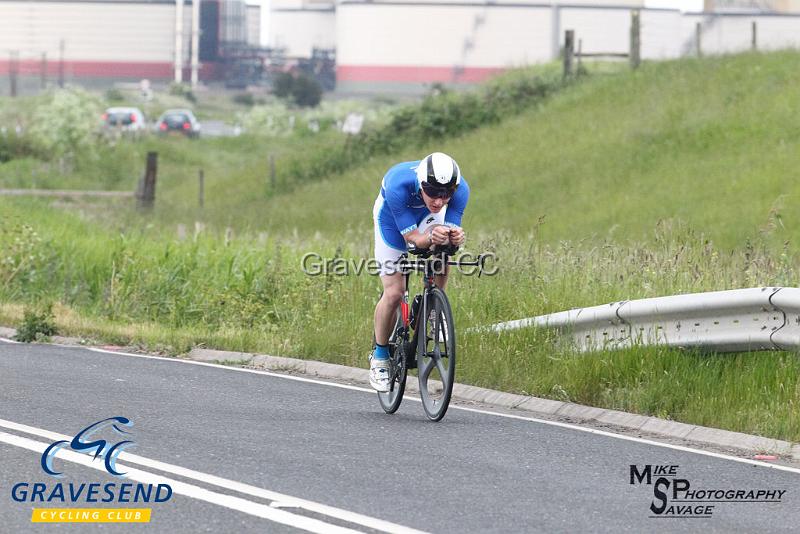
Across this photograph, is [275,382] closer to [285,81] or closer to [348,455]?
[348,455]

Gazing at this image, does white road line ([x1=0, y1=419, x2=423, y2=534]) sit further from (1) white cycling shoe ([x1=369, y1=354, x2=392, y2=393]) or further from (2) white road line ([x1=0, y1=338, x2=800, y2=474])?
(2) white road line ([x1=0, y1=338, x2=800, y2=474])

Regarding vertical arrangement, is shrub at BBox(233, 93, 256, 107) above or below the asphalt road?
above

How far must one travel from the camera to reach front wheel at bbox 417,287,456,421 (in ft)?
29.5

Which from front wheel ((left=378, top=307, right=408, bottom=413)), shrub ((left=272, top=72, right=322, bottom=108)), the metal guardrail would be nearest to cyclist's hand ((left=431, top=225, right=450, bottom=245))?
front wheel ((left=378, top=307, right=408, bottom=413))

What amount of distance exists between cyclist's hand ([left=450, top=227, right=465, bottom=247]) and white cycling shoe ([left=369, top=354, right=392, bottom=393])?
1205 mm

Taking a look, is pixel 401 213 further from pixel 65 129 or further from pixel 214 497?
pixel 65 129

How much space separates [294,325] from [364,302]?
2.38 ft

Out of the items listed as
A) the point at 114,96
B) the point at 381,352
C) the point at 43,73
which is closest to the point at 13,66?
the point at 43,73

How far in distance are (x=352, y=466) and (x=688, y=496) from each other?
1.82m

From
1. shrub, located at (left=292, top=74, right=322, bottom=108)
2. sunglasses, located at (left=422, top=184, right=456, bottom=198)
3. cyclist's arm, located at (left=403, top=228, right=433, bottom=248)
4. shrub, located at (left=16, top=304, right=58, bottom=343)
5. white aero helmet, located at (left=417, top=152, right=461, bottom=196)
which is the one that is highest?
shrub, located at (left=292, top=74, right=322, bottom=108)

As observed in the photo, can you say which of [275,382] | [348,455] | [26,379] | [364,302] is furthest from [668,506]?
[364,302]

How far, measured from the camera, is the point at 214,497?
6781 mm

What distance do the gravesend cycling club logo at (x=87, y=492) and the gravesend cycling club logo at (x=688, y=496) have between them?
2.44 metres

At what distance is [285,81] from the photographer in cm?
11812
